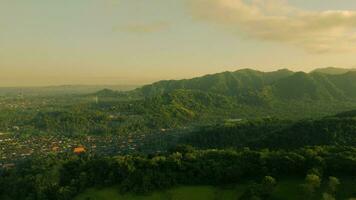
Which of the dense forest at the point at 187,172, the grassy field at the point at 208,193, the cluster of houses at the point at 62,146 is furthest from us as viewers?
the cluster of houses at the point at 62,146

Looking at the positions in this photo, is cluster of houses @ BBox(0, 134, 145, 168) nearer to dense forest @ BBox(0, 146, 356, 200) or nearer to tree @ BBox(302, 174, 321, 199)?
dense forest @ BBox(0, 146, 356, 200)

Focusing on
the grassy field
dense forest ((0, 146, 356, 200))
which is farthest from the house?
the grassy field

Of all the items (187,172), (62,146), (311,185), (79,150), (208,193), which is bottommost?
(62,146)

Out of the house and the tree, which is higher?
the tree

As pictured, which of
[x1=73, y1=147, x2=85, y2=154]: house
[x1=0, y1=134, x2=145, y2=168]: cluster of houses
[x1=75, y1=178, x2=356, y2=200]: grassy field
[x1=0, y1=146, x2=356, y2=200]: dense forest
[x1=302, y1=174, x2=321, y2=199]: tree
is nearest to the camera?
[x1=302, y1=174, x2=321, y2=199]: tree

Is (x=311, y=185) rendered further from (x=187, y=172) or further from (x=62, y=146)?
(x=62, y=146)

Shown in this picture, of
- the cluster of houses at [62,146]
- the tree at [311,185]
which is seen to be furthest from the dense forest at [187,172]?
the cluster of houses at [62,146]

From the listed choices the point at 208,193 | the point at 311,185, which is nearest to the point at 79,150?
the point at 208,193

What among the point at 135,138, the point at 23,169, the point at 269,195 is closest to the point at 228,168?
the point at 269,195

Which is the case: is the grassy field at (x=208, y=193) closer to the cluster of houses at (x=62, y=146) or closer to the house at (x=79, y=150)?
the cluster of houses at (x=62, y=146)
